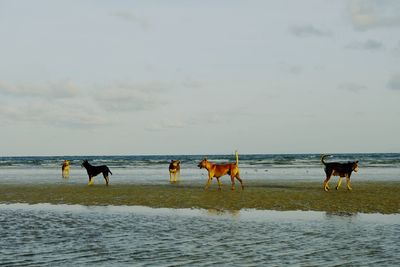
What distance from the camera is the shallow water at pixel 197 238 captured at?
29.9ft

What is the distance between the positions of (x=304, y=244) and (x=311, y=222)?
3.49 m

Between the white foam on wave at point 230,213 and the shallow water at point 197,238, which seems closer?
the shallow water at point 197,238

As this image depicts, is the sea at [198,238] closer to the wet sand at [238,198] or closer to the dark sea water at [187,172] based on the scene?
the wet sand at [238,198]

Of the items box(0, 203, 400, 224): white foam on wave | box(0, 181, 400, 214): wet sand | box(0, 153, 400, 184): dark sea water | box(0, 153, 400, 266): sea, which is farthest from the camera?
box(0, 153, 400, 184): dark sea water

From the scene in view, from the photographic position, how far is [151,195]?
22234mm

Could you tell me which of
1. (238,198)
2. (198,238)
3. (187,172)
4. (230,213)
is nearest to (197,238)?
(198,238)

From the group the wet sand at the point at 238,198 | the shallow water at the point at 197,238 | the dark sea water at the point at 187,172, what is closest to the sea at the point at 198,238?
the shallow water at the point at 197,238

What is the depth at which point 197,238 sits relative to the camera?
11219mm

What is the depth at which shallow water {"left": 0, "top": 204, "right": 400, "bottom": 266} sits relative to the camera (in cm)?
912

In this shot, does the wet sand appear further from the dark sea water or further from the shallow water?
the dark sea water

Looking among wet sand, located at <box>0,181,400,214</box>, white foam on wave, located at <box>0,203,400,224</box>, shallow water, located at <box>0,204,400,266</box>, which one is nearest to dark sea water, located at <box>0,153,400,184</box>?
wet sand, located at <box>0,181,400,214</box>

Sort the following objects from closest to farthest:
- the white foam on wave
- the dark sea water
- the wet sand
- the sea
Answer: the sea
the white foam on wave
the wet sand
the dark sea water

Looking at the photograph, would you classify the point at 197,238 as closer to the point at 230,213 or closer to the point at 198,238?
the point at 198,238

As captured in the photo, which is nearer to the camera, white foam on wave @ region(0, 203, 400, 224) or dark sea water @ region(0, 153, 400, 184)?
white foam on wave @ region(0, 203, 400, 224)
